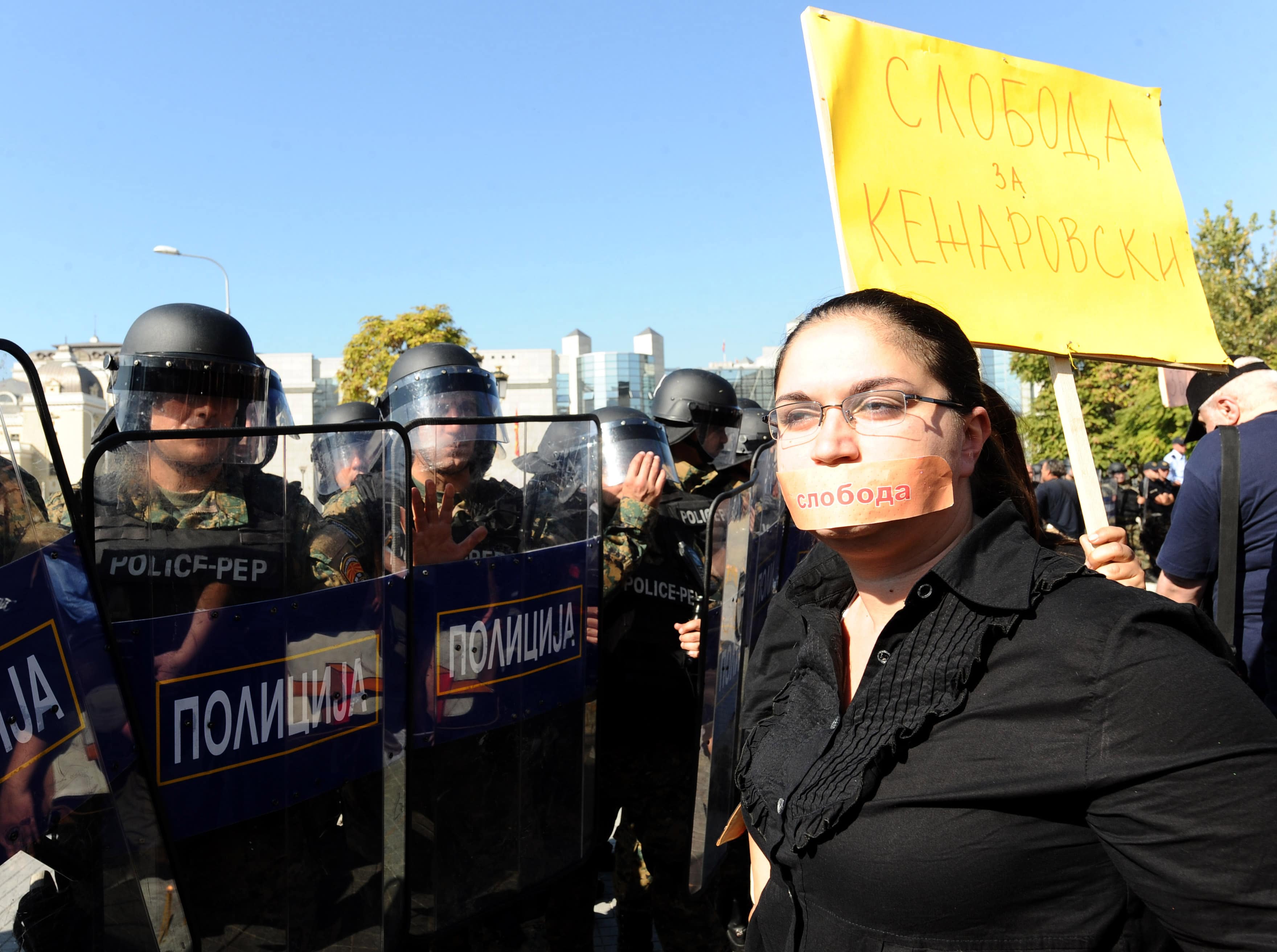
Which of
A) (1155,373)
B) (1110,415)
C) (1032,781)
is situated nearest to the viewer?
(1032,781)

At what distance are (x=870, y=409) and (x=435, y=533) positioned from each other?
132 cm

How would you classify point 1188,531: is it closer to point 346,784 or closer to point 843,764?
point 843,764

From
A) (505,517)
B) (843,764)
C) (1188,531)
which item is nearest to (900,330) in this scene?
(843,764)

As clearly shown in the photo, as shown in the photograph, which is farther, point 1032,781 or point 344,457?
point 344,457

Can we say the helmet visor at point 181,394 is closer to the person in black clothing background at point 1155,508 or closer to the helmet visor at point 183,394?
the helmet visor at point 183,394

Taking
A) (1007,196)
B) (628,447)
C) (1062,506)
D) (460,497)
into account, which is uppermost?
(1007,196)

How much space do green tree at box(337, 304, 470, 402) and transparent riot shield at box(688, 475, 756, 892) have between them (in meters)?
22.9

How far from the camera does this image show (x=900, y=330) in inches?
55.2

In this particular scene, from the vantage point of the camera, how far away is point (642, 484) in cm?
364

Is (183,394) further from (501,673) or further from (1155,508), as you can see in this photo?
(1155,508)

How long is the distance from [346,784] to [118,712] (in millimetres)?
541

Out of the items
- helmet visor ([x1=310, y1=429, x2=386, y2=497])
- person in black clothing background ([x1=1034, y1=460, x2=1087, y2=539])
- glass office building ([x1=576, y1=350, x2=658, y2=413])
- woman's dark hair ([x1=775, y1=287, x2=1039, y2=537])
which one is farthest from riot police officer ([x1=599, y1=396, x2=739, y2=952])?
glass office building ([x1=576, y1=350, x2=658, y2=413])

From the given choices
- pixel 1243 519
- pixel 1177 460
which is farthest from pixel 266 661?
pixel 1177 460

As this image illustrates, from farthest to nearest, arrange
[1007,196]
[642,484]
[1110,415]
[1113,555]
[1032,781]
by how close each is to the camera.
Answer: [1110,415] → [642,484] → [1007,196] → [1113,555] → [1032,781]
